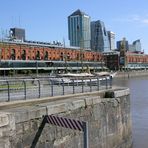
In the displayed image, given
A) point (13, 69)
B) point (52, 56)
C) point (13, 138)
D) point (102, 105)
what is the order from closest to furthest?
1. point (13, 138)
2. point (102, 105)
3. point (13, 69)
4. point (52, 56)

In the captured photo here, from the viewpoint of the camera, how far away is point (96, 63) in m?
172

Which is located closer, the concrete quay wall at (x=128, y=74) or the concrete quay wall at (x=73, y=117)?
the concrete quay wall at (x=73, y=117)

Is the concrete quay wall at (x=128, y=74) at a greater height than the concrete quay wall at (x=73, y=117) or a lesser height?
lesser

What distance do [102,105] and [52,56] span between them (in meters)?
130

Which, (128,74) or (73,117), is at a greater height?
(73,117)

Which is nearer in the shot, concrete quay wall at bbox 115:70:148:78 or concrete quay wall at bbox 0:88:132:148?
concrete quay wall at bbox 0:88:132:148

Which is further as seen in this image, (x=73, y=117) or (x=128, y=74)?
(x=128, y=74)

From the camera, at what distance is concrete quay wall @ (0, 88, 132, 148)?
11.6m

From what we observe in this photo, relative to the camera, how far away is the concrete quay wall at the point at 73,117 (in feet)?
38.2

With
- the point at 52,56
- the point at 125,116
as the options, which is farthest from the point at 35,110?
the point at 52,56

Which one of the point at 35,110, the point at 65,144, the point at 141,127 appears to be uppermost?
the point at 35,110

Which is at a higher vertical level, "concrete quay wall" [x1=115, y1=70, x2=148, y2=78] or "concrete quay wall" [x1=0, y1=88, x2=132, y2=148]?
"concrete quay wall" [x1=0, y1=88, x2=132, y2=148]

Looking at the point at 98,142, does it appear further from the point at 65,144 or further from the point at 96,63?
the point at 96,63

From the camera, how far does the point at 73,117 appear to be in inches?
595
